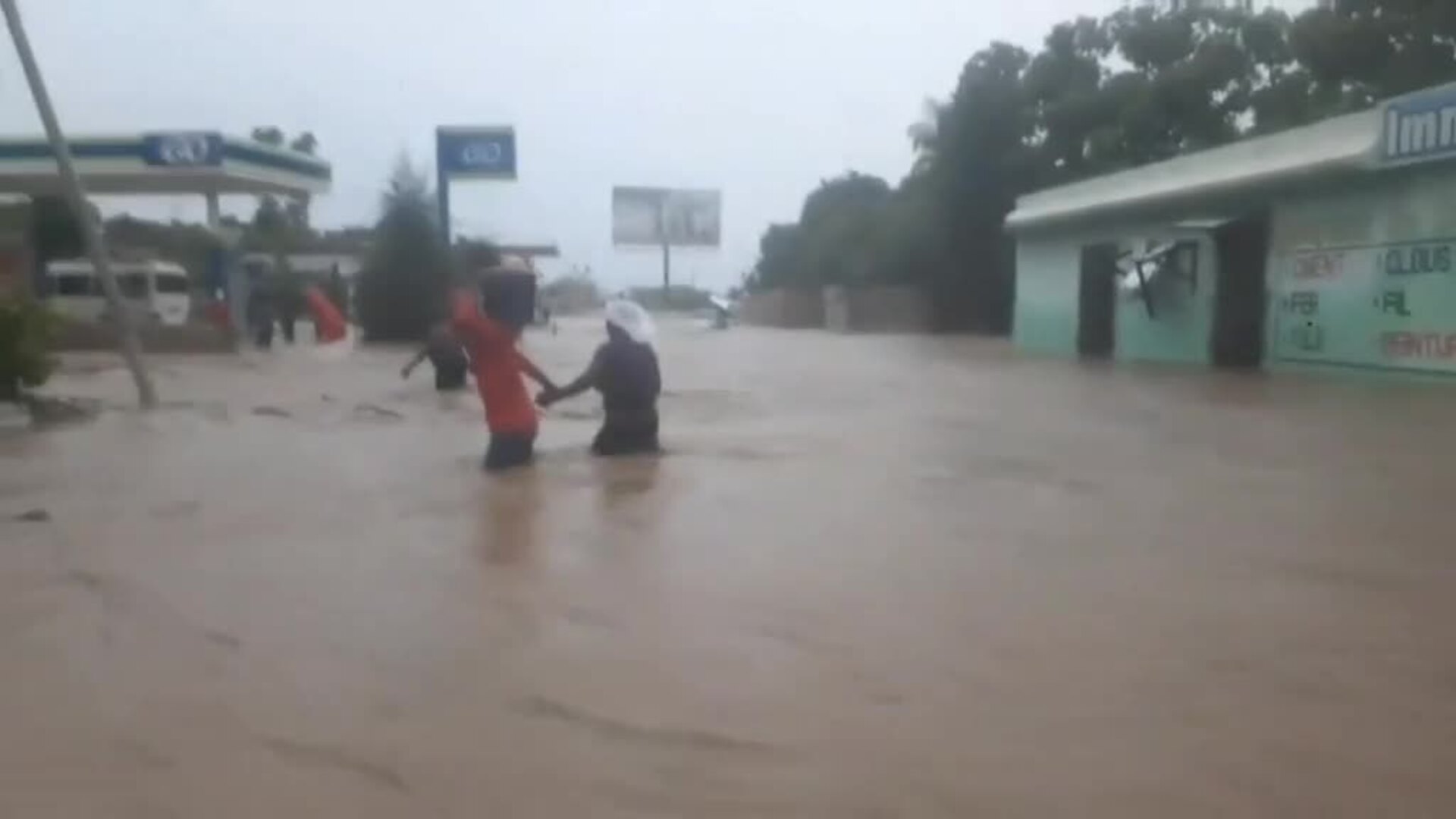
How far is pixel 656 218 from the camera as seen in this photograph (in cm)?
6519

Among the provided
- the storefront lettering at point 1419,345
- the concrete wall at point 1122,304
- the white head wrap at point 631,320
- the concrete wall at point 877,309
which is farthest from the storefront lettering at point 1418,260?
the concrete wall at point 877,309

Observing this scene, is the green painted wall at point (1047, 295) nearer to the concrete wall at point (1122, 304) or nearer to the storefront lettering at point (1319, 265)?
the concrete wall at point (1122, 304)

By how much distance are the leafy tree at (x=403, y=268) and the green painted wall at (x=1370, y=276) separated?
19.2 m

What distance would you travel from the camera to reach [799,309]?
70.2m

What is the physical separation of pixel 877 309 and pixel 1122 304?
28098mm

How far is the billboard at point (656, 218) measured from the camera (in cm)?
6494

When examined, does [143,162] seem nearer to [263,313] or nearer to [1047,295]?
[263,313]

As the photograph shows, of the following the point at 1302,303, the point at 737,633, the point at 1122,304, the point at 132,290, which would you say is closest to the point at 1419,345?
the point at 1302,303

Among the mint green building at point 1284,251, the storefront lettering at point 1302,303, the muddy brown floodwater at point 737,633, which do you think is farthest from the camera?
the storefront lettering at point 1302,303

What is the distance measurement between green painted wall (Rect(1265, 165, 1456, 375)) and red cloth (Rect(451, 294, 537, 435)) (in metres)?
12.4

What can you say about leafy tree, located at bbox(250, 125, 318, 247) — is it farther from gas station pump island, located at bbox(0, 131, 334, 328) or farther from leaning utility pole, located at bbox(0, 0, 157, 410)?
leaning utility pole, located at bbox(0, 0, 157, 410)

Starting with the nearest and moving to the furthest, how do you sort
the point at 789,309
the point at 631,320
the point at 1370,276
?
the point at 631,320
the point at 1370,276
the point at 789,309

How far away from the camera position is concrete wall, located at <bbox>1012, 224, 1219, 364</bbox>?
85.0ft

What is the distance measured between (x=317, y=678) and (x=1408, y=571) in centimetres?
462
